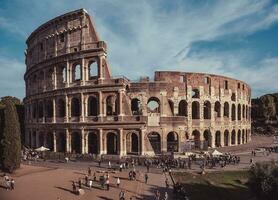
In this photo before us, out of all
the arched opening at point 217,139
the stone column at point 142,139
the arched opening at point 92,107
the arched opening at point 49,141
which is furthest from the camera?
the arched opening at point 217,139

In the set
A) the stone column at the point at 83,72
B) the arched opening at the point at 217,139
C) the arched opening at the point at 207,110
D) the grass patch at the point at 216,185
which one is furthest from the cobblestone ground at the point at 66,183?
the arched opening at the point at 217,139

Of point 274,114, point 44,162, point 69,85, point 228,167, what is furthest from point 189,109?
point 274,114

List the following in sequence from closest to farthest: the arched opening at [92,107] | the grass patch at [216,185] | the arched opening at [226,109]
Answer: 1. the grass patch at [216,185]
2. the arched opening at [92,107]
3. the arched opening at [226,109]

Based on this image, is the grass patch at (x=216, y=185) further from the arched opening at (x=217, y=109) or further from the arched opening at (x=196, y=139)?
the arched opening at (x=217, y=109)

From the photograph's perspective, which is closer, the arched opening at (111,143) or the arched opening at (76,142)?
the arched opening at (111,143)

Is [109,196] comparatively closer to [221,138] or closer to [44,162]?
[44,162]

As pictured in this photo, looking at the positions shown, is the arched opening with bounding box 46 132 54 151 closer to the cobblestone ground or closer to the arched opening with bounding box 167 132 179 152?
the cobblestone ground
